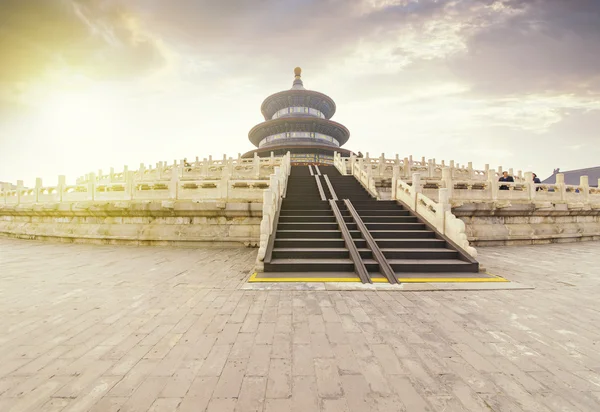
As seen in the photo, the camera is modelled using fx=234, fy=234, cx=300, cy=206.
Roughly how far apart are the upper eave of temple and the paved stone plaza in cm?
3348

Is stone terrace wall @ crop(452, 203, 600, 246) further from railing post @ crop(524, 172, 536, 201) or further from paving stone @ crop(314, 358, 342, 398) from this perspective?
paving stone @ crop(314, 358, 342, 398)

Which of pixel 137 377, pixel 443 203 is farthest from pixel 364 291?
pixel 443 203

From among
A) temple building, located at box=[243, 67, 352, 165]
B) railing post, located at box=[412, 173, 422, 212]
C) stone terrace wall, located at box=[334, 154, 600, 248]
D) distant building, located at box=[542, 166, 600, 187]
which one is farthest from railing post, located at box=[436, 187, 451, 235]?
distant building, located at box=[542, 166, 600, 187]

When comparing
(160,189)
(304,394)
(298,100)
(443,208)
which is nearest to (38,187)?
(160,189)

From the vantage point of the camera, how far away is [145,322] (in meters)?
3.27

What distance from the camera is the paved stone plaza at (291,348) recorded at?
1990mm

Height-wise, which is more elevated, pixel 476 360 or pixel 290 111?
pixel 290 111

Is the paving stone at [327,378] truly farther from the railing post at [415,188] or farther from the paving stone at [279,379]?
the railing post at [415,188]

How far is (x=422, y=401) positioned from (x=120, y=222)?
37.0 feet

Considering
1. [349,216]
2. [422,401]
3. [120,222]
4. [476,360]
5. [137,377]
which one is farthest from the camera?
[120,222]

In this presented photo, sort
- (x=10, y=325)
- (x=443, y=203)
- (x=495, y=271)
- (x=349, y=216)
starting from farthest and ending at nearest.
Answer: (x=349, y=216)
(x=443, y=203)
(x=495, y=271)
(x=10, y=325)

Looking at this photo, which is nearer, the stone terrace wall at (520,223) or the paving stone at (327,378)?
the paving stone at (327,378)

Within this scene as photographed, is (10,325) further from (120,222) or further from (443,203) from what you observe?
(443,203)

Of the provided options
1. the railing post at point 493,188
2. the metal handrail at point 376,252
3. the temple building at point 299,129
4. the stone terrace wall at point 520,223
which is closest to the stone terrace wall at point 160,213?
the metal handrail at point 376,252
